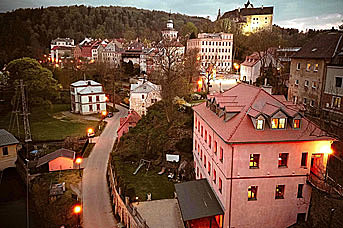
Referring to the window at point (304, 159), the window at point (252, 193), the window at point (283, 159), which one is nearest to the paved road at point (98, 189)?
the window at point (252, 193)

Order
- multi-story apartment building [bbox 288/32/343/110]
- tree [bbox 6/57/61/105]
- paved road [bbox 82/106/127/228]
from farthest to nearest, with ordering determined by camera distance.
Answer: tree [bbox 6/57/61/105] < multi-story apartment building [bbox 288/32/343/110] < paved road [bbox 82/106/127/228]

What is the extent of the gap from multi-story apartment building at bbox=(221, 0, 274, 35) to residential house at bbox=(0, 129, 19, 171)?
83826 mm

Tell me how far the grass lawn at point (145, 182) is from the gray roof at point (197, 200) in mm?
3016

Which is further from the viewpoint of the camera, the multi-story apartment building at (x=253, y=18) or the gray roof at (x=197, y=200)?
the multi-story apartment building at (x=253, y=18)

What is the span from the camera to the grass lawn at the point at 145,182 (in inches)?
894

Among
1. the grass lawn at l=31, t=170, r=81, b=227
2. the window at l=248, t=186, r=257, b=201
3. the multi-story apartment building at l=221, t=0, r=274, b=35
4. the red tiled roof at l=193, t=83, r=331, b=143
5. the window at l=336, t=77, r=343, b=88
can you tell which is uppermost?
the multi-story apartment building at l=221, t=0, r=274, b=35

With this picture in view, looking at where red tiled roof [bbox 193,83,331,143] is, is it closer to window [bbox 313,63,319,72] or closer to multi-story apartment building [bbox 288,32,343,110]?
multi-story apartment building [bbox 288,32,343,110]

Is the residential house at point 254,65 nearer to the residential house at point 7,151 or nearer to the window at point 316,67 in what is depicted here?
the window at point 316,67

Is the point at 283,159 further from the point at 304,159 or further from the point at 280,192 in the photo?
the point at 280,192

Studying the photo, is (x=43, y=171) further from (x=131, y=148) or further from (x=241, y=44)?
(x=241, y=44)

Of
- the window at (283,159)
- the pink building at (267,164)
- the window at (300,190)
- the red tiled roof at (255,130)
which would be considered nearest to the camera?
the red tiled roof at (255,130)

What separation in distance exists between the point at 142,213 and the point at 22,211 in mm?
12787

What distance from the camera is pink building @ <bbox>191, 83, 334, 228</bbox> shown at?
16109 millimetres

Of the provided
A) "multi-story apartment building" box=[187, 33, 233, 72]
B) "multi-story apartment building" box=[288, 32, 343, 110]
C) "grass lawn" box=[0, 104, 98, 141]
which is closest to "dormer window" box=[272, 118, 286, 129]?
"multi-story apartment building" box=[288, 32, 343, 110]
